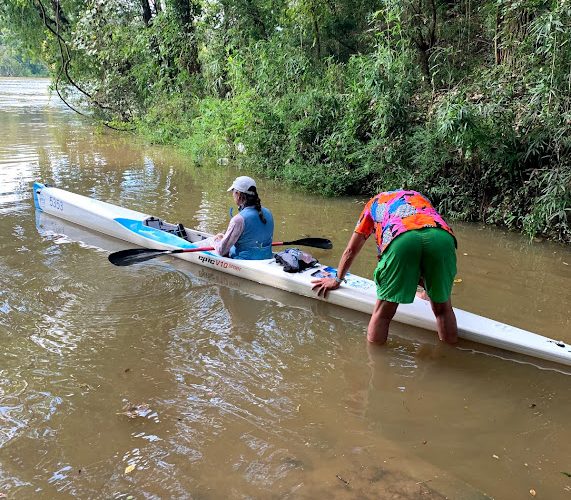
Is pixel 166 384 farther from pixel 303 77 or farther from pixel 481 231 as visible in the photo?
pixel 303 77

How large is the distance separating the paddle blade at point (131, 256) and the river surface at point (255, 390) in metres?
0.23

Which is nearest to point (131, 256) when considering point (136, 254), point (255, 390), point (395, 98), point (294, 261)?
point (136, 254)

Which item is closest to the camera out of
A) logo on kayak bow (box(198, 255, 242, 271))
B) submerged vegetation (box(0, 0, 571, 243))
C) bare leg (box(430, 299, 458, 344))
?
bare leg (box(430, 299, 458, 344))

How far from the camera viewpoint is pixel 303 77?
9.99 meters

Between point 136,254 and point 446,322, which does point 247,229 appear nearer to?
point 136,254

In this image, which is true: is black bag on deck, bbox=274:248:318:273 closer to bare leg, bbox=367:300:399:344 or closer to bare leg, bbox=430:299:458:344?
bare leg, bbox=367:300:399:344

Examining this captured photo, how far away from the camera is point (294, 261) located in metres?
5.18

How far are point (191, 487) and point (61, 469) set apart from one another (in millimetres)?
703

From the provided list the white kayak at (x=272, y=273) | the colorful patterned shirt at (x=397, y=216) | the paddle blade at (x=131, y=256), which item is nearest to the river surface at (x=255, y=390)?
the white kayak at (x=272, y=273)

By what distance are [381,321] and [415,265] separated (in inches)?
24.6

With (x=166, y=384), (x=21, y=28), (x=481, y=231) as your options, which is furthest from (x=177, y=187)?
(x=21, y=28)

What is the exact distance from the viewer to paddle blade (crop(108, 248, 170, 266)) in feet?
17.0

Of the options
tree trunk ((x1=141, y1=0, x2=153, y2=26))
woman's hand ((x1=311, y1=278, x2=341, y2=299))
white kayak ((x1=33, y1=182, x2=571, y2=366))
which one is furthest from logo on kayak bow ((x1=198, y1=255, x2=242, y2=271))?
tree trunk ((x1=141, y1=0, x2=153, y2=26))

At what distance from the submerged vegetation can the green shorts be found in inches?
138
